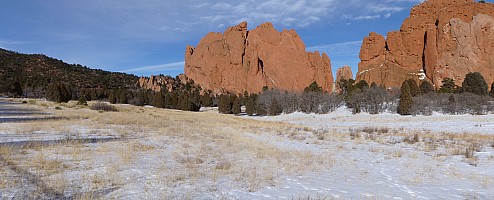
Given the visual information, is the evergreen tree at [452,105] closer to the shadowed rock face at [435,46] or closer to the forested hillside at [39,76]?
the shadowed rock face at [435,46]

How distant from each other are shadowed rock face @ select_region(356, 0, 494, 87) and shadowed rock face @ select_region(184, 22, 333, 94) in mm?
27378

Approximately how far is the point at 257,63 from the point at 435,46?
76.4 metres

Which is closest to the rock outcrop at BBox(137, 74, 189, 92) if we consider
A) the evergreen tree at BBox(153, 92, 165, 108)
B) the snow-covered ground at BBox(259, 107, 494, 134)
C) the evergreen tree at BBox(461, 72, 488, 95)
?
the evergreen tree at BBox(153, 92, 165, 108)

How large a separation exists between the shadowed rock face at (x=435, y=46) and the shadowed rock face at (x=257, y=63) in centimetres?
2738

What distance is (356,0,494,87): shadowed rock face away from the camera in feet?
357

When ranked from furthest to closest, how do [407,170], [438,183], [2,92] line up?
[2,92]
[407,170]
[438,183]

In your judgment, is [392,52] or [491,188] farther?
[392,52]

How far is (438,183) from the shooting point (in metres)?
8.80

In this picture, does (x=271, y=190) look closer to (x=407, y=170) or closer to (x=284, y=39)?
(x=407, y=170)

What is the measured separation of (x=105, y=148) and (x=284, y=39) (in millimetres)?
153758

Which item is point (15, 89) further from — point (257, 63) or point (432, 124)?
point (432, 124)

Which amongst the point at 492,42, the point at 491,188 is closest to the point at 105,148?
the point at 491,188

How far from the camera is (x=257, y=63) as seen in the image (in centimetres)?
15862

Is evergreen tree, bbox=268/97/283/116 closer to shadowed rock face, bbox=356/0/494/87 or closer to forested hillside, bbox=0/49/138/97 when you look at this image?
shadowed rock face, bbox=356/0/494/87
